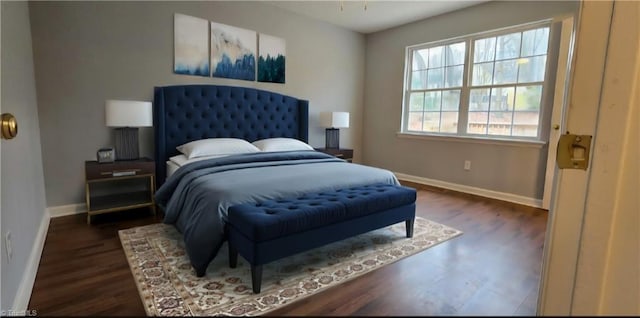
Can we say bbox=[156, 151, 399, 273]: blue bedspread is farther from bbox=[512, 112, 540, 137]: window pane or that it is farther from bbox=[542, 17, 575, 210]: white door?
bbox=[512, 112, 540, 137]: window pane

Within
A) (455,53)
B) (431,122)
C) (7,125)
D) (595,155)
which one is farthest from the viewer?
(431,122)

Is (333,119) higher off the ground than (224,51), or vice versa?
(224,51)

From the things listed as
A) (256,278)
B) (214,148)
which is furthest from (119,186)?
(256,278)

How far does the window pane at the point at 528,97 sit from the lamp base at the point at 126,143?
4248mm

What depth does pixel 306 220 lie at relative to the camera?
6.23 ft

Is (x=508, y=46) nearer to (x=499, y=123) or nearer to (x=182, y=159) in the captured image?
(x=499, y=123)

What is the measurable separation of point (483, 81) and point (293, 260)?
3409 millimetres

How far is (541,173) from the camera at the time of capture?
355 centimetres

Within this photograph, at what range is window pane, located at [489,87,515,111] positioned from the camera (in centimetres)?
381

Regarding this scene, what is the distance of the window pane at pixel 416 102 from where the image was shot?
4.80 metres

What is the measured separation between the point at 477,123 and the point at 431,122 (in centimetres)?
69

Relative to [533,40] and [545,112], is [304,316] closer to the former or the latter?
[545,112]

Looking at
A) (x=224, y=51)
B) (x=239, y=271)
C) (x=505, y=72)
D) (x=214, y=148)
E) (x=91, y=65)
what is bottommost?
(x=239, y=271)

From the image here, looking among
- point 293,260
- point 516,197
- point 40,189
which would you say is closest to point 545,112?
point 516,197
